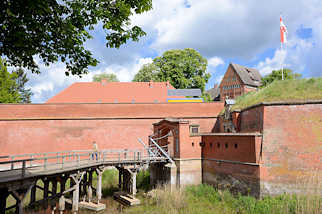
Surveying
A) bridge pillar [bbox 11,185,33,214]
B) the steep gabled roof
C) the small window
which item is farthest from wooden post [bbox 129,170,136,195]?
the steep gabled roof

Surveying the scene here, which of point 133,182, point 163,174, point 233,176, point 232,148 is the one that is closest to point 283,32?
point 232,148

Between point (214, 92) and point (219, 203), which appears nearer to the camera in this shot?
point (219, 203)

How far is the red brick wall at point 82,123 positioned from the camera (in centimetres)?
2045

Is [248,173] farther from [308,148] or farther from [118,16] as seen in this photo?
[118,16]

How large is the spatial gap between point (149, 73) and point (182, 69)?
17.5 feet

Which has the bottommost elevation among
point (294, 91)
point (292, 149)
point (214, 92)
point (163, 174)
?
point (163, 174)

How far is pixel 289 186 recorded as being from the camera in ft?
39.0

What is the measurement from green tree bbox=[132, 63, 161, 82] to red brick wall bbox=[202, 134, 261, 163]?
19.0 meters

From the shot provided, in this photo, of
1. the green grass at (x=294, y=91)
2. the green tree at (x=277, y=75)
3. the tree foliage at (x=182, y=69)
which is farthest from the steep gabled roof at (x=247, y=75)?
the green grass at (x=294, y=91)

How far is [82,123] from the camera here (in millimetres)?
21594

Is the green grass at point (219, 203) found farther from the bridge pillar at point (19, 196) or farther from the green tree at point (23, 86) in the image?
the green tree at point (23, 86)

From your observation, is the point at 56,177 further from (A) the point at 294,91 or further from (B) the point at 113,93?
(B) the point at 113,93

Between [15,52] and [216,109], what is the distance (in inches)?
747

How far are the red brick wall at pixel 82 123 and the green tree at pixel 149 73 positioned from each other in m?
12.0
